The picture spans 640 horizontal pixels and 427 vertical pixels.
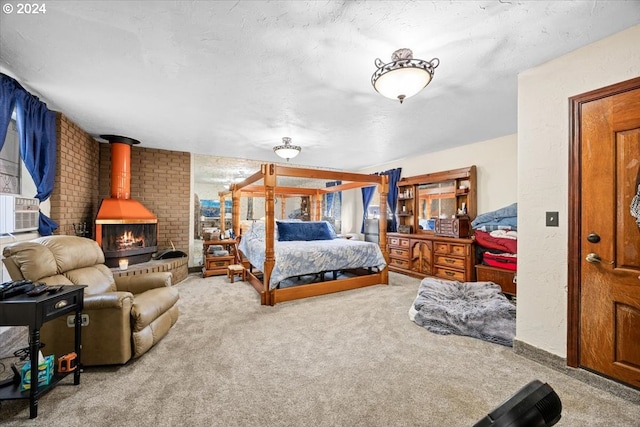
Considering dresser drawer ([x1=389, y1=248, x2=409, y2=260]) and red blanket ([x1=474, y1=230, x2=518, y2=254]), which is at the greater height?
red blanket ([x1=474, y1=230, x2=518, y2=254])

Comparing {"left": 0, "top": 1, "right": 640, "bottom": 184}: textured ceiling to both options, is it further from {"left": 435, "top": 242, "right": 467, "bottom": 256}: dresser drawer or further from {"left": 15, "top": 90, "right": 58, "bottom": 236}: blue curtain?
{"left": 435, "top": 242, "right": 467, "bottom": 256}: dresser drawer

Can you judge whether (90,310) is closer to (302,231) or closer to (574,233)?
(302,231)

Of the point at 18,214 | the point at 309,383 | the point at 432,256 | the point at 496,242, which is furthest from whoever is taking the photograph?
the point at 432,256

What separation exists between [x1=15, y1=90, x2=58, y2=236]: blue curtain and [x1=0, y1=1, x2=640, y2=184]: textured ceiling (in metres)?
0.18

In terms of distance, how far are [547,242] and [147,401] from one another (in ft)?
10.1

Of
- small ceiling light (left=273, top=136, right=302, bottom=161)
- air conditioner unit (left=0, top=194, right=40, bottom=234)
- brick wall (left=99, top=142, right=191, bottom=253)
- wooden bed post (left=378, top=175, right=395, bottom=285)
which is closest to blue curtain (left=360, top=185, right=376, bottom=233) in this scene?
wooden bed post (left=378, top=175, right=395, bottom=285)

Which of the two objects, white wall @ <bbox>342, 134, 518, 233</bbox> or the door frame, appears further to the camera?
white wall @ <bbox>342, 134, 518, 233</bbox>

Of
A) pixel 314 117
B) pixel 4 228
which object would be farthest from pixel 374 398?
pixel 4 228

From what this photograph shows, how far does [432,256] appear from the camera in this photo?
4.72m

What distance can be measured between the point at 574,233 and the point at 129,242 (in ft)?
17.8

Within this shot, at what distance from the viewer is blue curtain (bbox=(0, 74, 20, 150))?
229 centimetres

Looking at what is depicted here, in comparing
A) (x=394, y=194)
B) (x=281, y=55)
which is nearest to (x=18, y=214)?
(x=281, y=55)

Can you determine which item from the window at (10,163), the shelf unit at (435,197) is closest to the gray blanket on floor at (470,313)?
the shelf unit at (435,197)

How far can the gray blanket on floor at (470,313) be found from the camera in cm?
257
